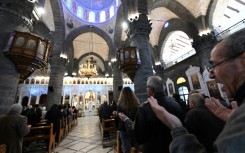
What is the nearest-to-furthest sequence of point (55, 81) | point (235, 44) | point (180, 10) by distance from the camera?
1. point (235, 44)
2. point (55, 81)
3. point (180, 10)

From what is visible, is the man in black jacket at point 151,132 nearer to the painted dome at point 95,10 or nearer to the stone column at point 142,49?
the stone column at point 142,49

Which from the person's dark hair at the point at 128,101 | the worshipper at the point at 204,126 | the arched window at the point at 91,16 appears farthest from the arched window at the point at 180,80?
the arched window at the point at 91,16

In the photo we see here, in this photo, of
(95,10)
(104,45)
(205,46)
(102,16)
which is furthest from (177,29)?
(95,10)

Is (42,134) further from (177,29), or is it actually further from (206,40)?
(177,29)

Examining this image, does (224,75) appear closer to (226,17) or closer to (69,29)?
(226,17)

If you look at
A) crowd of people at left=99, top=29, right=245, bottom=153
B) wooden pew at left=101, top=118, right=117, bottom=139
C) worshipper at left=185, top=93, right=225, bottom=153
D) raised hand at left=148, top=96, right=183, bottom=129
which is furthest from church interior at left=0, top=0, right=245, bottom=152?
raised hand at left=148, top=96, right=183, bottom=129

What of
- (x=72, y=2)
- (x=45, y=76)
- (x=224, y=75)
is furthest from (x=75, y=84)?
(x=224, y=75)

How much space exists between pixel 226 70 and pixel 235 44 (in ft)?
0.52

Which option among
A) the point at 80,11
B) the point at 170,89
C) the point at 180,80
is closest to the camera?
the point at 180,80

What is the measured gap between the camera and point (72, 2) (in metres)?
16.6

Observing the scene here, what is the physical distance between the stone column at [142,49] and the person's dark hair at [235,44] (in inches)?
199

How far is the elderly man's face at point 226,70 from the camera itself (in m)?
0.74

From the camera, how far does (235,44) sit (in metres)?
0.75

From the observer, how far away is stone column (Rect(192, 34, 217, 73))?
993 cm
